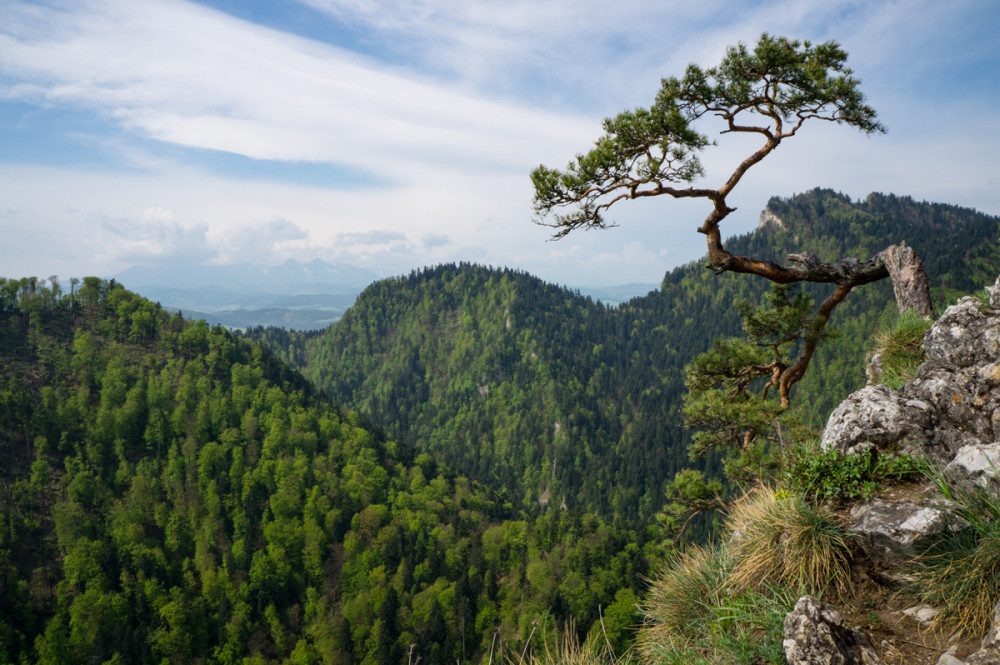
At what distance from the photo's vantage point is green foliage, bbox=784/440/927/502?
21.7ft

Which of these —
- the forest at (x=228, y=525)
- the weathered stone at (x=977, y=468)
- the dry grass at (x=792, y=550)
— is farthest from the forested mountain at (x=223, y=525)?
the weathered stone at (x=977, y=468)

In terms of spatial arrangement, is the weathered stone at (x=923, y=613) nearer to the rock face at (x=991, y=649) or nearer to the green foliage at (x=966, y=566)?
the green foliage at (x=966, y=566)

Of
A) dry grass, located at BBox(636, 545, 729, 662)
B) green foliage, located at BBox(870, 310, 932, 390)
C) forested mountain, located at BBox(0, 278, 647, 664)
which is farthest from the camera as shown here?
forested mountain, located at BBox(0, 278, 647, 664)

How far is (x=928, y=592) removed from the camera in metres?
5.25

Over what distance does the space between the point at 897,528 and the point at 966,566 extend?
25.1 inches

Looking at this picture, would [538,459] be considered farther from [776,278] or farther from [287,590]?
[776,278]

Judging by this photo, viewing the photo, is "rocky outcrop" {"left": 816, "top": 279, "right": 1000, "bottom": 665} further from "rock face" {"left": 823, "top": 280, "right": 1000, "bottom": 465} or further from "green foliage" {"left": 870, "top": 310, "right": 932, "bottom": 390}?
"green foliage" {"left": 870, "top": 310, "right": 932, "bottom": 390}

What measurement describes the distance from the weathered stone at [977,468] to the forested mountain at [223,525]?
201ft

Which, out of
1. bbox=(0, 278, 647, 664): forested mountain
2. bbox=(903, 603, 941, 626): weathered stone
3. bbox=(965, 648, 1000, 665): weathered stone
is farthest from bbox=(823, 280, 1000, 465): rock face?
bbox=(0, 278, 647, 664): forested mountain

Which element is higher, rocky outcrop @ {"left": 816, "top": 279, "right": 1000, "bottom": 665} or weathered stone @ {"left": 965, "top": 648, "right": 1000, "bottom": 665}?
rocky outcrop @ {"left": 816, "top": 279, "right": 1000, "bottom": 665}

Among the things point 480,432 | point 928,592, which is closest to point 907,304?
point 928,592

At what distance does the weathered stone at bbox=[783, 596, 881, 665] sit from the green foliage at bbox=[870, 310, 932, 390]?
6.15 meters

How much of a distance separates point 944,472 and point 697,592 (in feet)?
10.6

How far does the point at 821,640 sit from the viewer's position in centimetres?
488
